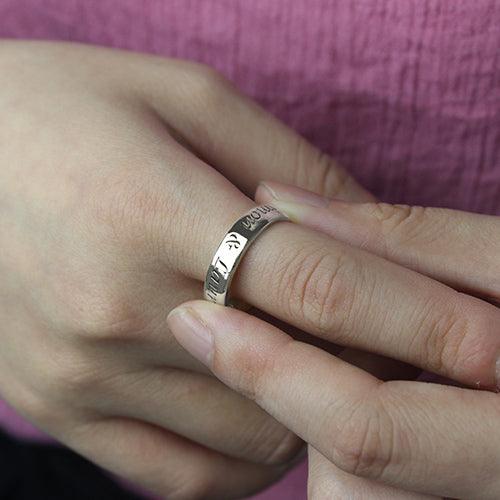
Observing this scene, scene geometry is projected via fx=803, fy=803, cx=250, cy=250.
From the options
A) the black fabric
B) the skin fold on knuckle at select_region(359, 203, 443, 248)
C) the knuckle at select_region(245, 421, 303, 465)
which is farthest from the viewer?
the black fabric

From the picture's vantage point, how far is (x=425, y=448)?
0.62 metres

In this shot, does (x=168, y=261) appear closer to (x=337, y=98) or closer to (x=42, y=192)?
(x=42, y=192)

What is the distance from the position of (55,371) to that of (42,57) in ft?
1.09

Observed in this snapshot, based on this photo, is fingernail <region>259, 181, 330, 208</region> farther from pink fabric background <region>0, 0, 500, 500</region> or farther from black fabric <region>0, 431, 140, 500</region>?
black fabric <region>0, 431, 140, 500</region>

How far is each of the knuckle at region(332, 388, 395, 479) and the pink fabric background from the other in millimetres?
339

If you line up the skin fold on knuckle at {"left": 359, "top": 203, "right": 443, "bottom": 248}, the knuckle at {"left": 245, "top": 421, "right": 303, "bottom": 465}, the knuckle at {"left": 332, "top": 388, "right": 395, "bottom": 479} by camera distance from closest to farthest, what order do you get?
1. the knuckle at {"left": 332, "top": 388, "right": 395, "bottom": 479}
2. the skin fold on knuckle at {"left": 359, "top": 203, "right": 443, "bottom": 248}
3. the knuckle at {"left": 245, "top": 421, "right": 303, "bottom": 465}

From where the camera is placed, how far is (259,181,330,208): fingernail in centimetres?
73

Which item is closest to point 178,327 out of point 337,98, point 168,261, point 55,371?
point 168,261

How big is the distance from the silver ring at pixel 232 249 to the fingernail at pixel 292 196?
0.06 m

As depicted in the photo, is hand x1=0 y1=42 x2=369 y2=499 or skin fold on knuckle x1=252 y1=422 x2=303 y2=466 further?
skin fold on knuckle x1=252 y1=422 x2=303 y2=466

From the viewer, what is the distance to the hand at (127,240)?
2.34 feet

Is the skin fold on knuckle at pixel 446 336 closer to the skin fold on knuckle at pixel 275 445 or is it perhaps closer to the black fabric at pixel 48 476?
the skin fold on knuckle at pixel 275 445

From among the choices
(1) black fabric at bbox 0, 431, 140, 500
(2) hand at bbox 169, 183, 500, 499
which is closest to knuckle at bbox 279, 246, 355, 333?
(2) hand at bbox 169, 183, 500, 499

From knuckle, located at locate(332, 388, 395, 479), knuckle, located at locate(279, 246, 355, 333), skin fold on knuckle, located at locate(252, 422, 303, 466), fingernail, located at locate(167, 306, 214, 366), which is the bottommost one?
skin fold on knuckle, located at locate(252, 422, 303, 466)
